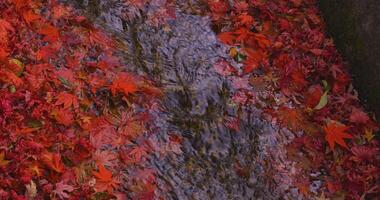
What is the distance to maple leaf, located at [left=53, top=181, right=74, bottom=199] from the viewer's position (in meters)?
3.67

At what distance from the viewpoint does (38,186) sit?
12.1ft

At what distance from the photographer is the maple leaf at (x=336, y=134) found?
4.60 metres

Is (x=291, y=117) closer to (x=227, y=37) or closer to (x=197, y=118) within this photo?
(x=197, y=118)

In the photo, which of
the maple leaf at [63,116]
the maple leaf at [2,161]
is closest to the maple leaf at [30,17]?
the maple leaf at [63,116]

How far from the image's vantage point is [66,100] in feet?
13.7

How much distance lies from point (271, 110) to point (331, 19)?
154 centimetres

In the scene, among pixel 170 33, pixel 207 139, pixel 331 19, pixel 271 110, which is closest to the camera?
pixel 207 139

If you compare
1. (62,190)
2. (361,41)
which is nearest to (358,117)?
(361,41)

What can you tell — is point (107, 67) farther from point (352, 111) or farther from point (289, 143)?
point (352, 111)

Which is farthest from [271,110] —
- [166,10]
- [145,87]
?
[166,10]

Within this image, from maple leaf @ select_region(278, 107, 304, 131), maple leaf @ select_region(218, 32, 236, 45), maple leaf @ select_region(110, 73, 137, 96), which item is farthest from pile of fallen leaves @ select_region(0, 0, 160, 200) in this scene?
maple leaf @ select_region(278, 107, 304, 131)

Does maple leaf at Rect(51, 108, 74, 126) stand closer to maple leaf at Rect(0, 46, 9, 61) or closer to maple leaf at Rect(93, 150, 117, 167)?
maple leaf at Rect(93, 150, 117, 167)

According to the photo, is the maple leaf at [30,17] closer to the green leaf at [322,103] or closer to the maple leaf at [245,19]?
the maple leaf at [245,19]

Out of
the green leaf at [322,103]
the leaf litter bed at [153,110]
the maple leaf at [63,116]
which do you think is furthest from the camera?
the green leaf at [322,103]
